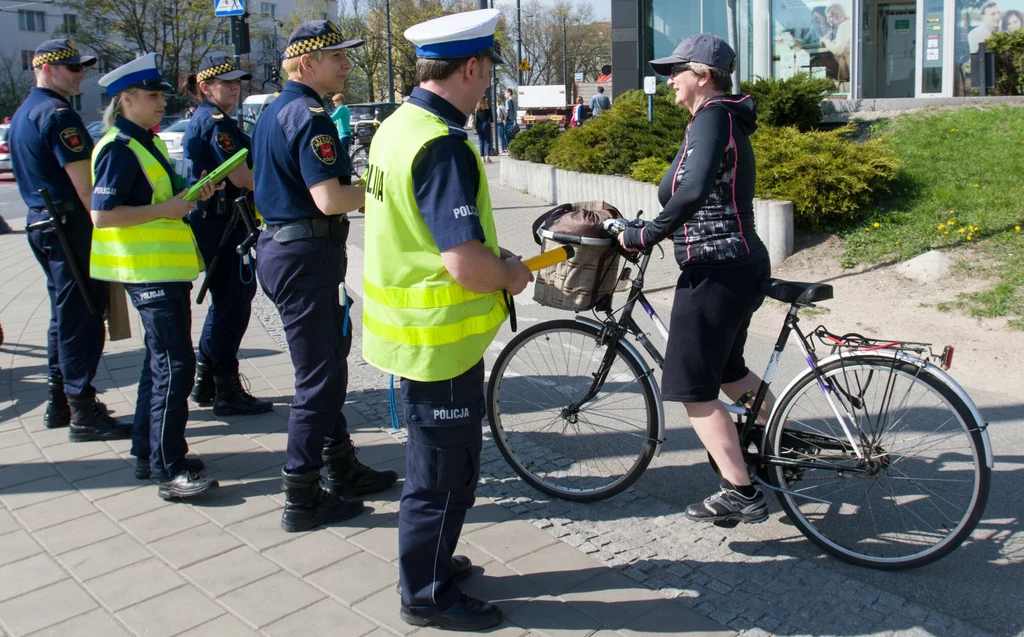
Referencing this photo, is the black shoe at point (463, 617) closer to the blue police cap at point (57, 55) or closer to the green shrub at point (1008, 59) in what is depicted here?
the blue police cap at point (57, 55)

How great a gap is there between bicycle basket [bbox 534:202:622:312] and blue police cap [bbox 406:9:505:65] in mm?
1050

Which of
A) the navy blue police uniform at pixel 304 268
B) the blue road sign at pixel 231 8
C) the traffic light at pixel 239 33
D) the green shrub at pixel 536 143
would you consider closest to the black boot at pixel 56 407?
the navy blue police uniform at pixel 304 268

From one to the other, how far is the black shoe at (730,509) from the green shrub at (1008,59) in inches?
610

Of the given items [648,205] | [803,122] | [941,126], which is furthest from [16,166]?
[941,126]

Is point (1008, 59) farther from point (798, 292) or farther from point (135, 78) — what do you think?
point (135, 78)

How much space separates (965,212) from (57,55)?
305 inches

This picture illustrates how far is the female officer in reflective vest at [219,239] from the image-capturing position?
5.21m

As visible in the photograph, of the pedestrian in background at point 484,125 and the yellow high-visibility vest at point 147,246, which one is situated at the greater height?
the pedestrian in background at point 484,125

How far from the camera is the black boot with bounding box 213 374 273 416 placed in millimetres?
5402

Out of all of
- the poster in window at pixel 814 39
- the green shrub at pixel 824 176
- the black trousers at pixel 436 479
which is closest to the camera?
the black trousers at pixel 436 479

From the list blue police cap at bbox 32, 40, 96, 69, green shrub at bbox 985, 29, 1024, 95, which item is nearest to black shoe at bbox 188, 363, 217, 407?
blue police cap at bbox 32, 40, 96, 69

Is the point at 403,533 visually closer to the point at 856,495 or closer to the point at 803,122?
the point at 856,495

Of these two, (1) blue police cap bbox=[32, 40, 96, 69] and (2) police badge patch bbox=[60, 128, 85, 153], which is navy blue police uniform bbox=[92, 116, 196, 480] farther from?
(1) blue police cap bbox=[32, 40, 96, 69]

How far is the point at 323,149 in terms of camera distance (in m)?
3.62
